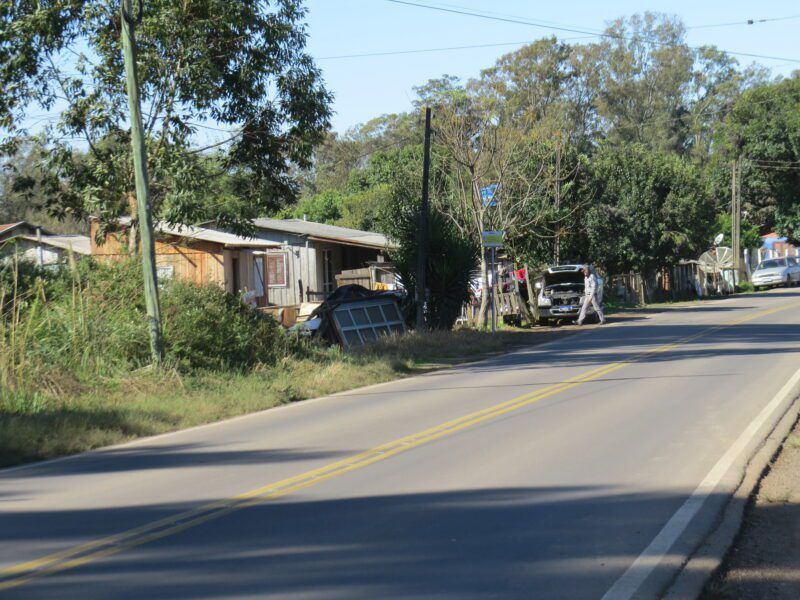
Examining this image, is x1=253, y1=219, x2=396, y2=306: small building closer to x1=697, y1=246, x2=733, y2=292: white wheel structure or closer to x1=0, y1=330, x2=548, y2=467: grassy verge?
x1=0, y1=330, x2=548, y2=467: grassy verge

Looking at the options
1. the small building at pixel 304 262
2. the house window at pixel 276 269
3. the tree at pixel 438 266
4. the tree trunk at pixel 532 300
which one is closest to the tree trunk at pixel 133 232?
the tree at pixel 438 266

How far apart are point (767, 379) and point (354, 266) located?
26.2 metres

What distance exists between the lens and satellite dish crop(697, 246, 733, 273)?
2152 inches

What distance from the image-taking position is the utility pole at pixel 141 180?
16.1 meters

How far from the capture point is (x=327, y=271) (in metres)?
38.7

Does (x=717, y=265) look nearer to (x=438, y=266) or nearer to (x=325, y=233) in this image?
(x=325, y=233)

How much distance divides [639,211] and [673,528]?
39121 mm

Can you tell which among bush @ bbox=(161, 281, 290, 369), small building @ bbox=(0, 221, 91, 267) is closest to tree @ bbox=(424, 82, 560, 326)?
small building @ bbox=(0, 221, 91, 267)

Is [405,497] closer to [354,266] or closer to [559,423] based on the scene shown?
[559,423]

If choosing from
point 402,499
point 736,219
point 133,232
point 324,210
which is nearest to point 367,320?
point 133,232

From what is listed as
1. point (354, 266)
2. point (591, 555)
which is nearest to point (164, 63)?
point (591, 555)

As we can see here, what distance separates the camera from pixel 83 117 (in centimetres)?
1962

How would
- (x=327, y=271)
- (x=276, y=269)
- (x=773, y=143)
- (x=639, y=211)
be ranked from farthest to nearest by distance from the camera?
(x=773, y=143)
(x=639, y=211)
(x=327, y=271)
(x=276, y=269)

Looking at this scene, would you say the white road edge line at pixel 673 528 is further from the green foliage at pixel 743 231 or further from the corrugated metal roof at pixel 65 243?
the green foliage at pixel 743 231
